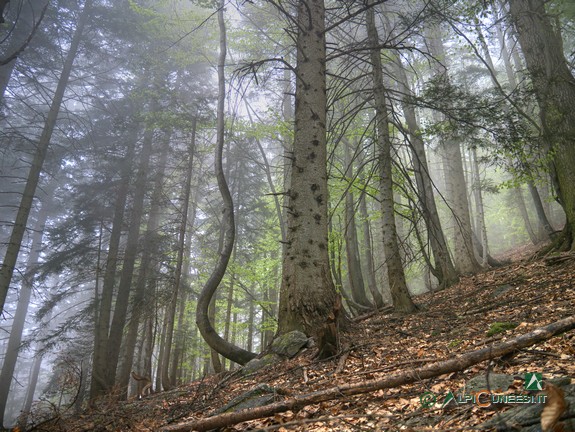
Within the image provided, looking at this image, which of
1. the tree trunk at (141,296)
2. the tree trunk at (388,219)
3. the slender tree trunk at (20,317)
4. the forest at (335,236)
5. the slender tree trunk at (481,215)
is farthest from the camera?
the slender tree trunk at (20,317)

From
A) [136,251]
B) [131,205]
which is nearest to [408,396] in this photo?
[136,251]

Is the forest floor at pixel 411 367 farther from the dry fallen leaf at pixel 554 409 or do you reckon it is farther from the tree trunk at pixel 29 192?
the tree trunk at pixel 29 192

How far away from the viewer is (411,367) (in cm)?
321

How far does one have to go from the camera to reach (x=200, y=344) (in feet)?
58.2

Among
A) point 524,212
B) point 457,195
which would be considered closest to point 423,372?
point 457,195

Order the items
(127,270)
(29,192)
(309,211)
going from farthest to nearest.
→ (127,270)
(29,192)
(309,211)

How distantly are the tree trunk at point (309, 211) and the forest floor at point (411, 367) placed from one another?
1.89 feet

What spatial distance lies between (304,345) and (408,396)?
2336mm

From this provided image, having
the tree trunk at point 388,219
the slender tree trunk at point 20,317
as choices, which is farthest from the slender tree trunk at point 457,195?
the slender tree trunk at point 20,317

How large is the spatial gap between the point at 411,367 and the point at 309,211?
286cm

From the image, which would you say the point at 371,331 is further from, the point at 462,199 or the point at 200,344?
the point at 200,344

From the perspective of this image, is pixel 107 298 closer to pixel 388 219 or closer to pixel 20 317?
pixel 388 219

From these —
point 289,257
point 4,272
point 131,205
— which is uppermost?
point 131,205

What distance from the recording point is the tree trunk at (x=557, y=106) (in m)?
7.21
